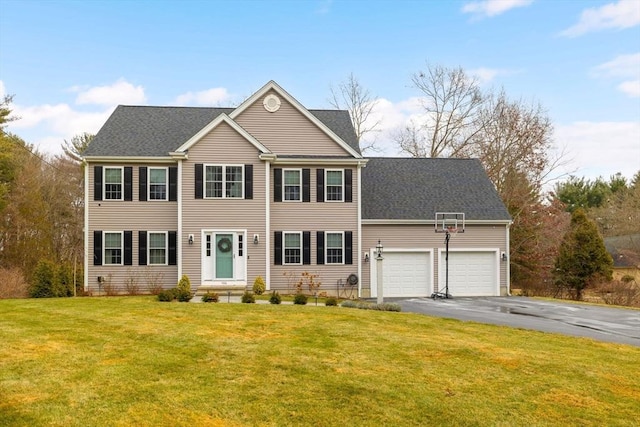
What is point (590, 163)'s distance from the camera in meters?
34.6

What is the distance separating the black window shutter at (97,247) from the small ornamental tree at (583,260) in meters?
20.8

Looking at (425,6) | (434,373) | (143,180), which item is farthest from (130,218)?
(434,373)

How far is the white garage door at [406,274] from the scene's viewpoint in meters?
22.0

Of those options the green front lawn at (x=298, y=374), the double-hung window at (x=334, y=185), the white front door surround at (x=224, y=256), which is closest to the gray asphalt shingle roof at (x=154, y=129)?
the double-hung window at (x=334, y=185)

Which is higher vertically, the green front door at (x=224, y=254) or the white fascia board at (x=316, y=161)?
the white fascia board at (x=316, y=161)

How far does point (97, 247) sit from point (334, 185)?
9.69m

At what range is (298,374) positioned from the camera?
23.6 feet

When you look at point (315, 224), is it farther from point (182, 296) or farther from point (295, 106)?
point (182, 296)

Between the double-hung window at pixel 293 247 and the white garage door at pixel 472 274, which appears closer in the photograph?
the double-hung window at pixel 293 247

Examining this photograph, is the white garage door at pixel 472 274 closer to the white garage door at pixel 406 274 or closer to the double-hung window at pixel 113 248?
the white garage door at pixel 406 274

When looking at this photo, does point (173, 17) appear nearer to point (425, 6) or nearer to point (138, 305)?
point (425, 6)

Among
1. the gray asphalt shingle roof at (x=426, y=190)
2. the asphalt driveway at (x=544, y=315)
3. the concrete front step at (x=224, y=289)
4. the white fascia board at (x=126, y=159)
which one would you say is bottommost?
the asphalt driveway at (x=544, y=315)

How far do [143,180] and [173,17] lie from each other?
714 centimetres

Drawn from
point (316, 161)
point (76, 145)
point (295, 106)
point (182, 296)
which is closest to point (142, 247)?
point (182, 296)
